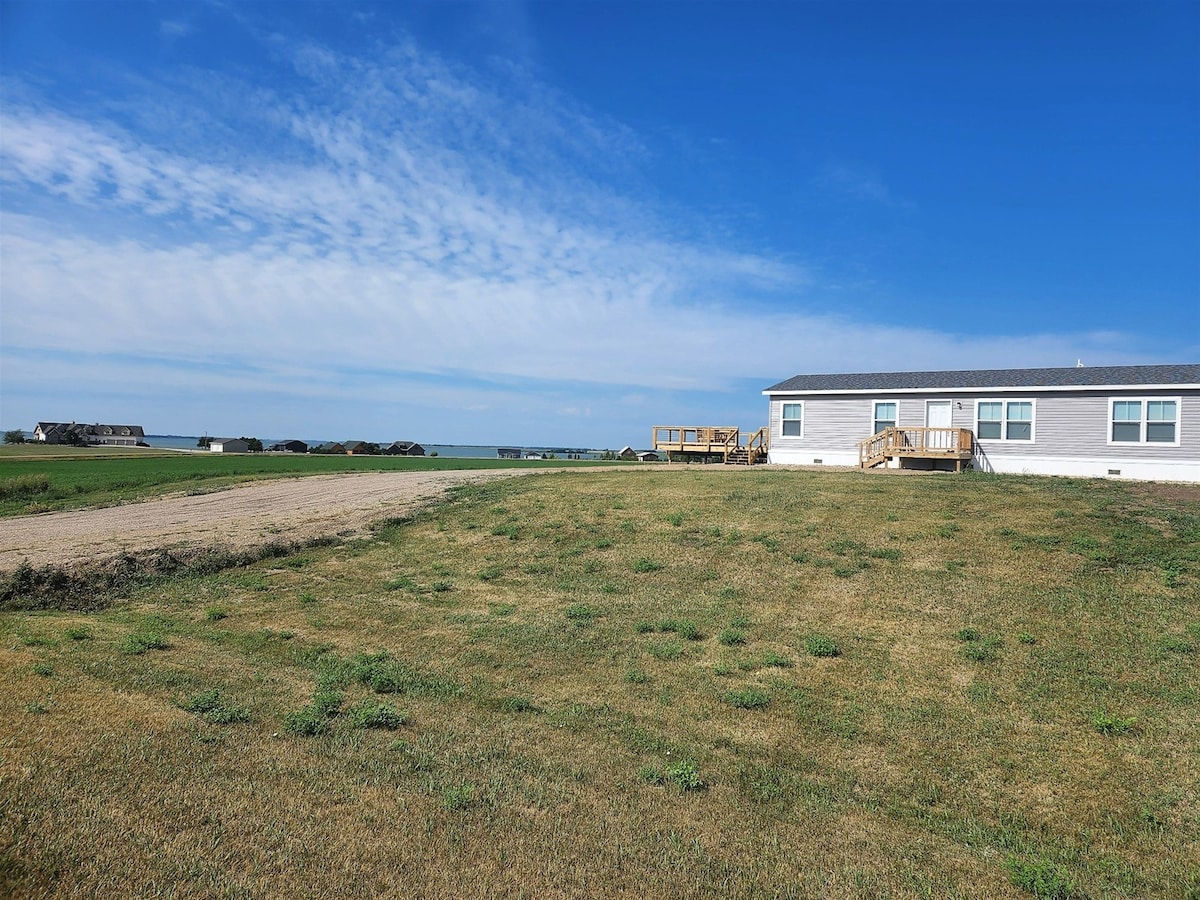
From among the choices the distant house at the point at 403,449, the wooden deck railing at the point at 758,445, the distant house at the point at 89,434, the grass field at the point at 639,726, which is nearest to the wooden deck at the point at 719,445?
the wooden deck railing at the point at 758,445

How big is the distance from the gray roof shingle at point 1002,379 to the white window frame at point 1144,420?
24.3 inches

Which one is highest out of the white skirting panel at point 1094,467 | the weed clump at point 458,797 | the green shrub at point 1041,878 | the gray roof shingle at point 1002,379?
the gray roof shingle at point 1002,379

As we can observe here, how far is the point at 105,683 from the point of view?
7371 millimetres

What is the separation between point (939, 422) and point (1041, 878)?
2737 cm

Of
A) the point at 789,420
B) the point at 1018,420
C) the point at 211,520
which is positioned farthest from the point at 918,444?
the point at 211,520

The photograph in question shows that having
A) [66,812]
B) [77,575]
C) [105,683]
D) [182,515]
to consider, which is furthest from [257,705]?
[182,515]

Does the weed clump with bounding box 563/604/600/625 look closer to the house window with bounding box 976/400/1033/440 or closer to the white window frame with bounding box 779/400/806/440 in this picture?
the white window frame with bounding box 779/400/806/440

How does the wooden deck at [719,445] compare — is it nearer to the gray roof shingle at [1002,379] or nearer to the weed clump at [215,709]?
the gray roof shingle at [1002,379]

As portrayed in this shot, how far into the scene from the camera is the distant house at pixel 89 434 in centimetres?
10181

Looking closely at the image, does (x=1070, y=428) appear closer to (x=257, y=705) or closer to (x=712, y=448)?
(x=712, y=448)

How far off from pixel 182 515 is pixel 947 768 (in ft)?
65.5

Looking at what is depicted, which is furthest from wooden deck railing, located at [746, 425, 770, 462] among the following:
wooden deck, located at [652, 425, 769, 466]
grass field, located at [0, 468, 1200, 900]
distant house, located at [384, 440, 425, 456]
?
distant house, located at [384, 440, 425, 456]

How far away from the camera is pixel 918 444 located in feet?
95.5

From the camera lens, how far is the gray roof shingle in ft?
86.7
